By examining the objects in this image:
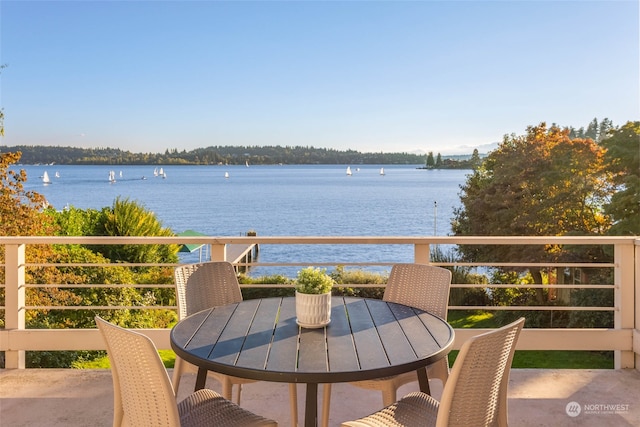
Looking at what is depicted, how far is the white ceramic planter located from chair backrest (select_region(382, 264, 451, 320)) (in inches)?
29.6

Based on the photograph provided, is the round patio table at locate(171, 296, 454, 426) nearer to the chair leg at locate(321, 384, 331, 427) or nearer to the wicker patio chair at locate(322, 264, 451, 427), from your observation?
the wicker patio chair at locate(322, 264, 451, 427)

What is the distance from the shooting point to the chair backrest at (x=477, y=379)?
1.61 metres

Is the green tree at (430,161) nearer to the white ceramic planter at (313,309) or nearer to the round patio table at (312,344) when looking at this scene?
the round patio table at (312,344)

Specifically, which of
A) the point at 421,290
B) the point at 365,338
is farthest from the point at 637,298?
the point at 365,338

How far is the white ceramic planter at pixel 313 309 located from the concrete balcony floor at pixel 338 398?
1054mm

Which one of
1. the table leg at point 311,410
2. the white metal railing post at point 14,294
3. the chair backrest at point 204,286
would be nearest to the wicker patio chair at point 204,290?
the chair backrest at point 204,286

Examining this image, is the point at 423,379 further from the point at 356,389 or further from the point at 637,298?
the point at 637,298

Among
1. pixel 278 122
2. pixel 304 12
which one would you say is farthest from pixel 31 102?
pixel 304 12

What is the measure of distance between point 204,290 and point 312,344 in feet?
3.78

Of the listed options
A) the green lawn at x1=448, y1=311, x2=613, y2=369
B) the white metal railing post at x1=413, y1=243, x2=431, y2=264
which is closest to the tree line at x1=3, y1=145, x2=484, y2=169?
the green lawn at x1=448, y1=311, x2=613, y2=369

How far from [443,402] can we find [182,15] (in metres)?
17.4

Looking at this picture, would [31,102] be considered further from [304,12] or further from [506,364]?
[506,364]

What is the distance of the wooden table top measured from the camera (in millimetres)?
1764

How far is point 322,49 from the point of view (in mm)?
23875
